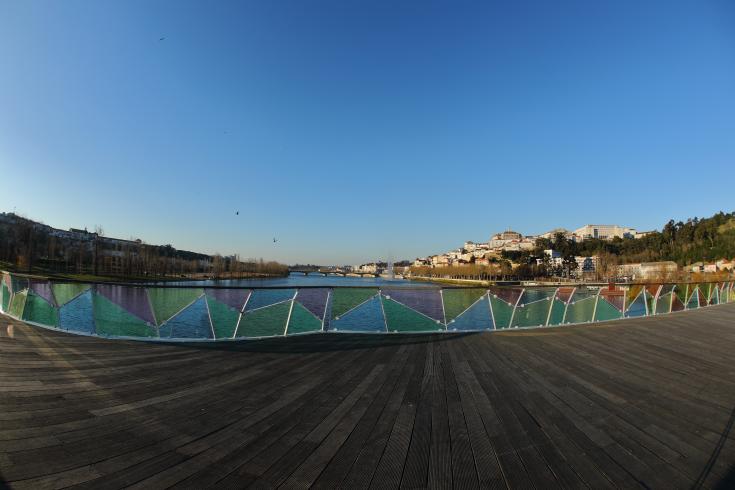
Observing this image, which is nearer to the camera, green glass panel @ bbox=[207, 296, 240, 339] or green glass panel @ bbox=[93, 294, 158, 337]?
green glass panel @ bbox=[93, 294, 158, 337]

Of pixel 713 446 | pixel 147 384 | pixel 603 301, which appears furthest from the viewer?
pixel 603 301

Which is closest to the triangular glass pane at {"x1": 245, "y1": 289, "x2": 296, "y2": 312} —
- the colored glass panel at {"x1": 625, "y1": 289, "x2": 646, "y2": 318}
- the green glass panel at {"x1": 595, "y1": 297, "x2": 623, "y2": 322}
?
the green glass panel at {"x1": 595, "y1": 297, "x2": 623, "y2": 322}

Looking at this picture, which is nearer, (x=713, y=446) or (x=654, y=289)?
(x=713, y=446)

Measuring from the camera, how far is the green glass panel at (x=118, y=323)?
5.45m

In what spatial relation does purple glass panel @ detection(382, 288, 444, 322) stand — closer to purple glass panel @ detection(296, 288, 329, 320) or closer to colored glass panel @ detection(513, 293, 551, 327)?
purple glass panel @ detection(296, 288, 329, 320)

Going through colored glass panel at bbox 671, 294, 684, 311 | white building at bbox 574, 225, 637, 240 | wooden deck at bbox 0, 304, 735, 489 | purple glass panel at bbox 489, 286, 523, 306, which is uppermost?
white building at bbox 574, 225, 637, 240

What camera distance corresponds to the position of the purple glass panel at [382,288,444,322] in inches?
263

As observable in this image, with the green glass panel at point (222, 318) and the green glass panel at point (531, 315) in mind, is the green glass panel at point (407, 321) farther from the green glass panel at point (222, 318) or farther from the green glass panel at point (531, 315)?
the green glass panel at point (222, 318)

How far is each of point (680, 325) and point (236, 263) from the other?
10849cm

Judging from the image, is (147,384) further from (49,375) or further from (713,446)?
(713,446)

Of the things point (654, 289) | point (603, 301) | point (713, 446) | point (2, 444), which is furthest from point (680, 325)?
point (2, 444)

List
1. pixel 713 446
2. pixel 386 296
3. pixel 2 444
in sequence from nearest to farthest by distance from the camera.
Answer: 1. pixel 2 444
2. pixel 713 446
3. pixel 386 296

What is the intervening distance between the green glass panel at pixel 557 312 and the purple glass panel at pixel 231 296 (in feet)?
22.2

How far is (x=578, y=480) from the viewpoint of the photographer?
5.94 ft
